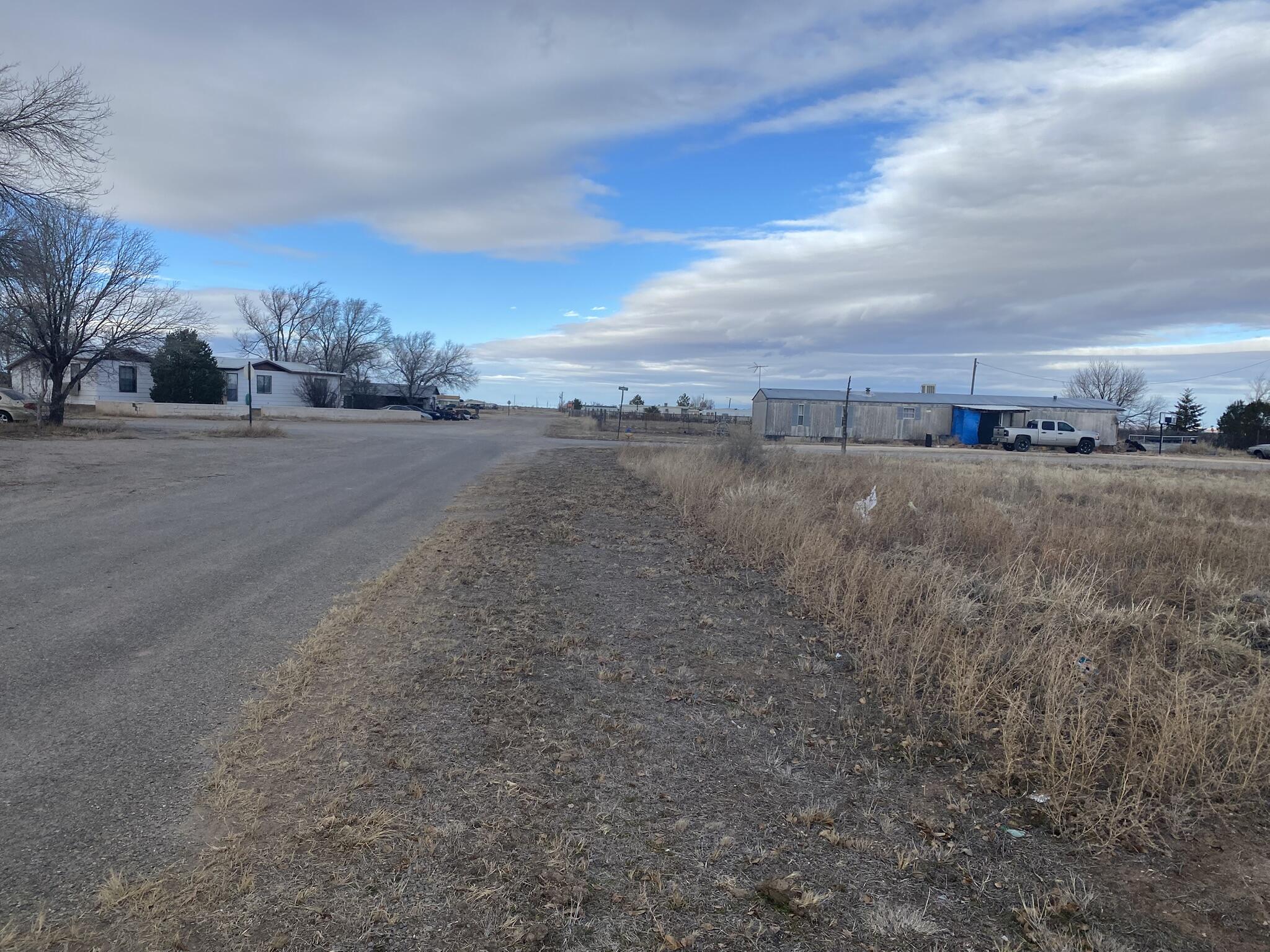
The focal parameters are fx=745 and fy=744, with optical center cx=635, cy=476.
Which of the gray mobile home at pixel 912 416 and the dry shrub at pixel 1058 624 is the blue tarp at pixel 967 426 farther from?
the dry shrub at pixel 1058 624

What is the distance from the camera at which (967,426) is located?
49.7 metres

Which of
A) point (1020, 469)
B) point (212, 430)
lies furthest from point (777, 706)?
point (212, 430)

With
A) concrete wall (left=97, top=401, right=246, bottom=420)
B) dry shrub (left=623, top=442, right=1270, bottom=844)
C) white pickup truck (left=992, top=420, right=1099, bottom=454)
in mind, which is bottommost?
dry shrub (left=623, top=442, right=1270, bottom=844)

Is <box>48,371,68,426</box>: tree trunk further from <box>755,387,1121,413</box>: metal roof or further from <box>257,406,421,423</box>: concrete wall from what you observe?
<box>755,387,1121,413</box>: metal roof

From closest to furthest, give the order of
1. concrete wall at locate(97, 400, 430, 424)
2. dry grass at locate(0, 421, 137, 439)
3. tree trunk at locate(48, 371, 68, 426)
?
dry grass at locate(0, 421, 137, 439)
tree trunk at locate(48, 371, 68, 426)
concrete wall at locate(97, 400, 430, 424)

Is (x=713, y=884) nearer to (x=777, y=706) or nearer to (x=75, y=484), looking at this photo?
(x=777, y=706)

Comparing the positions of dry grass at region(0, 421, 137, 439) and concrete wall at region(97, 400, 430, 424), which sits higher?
concrete wall at region(97, 400, 430, 424)

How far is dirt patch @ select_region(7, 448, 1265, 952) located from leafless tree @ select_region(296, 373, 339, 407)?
57.8 m

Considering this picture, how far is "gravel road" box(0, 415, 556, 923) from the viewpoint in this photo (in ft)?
10.2

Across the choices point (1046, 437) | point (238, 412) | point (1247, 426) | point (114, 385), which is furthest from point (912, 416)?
point (114, 385)

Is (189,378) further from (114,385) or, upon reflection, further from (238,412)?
(114,385)

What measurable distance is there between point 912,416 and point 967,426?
3.62 m

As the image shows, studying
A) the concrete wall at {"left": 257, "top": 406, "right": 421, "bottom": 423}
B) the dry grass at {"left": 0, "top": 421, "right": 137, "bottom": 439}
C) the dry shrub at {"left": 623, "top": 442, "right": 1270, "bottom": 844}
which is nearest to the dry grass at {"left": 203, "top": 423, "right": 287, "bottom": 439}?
the dry grass at {"left": 0, "top": 421, "right": 137, "bottom": 439}

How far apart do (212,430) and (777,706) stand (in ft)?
99.7
